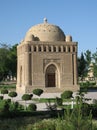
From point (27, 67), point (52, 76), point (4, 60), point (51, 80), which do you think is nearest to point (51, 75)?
point (52, 76)

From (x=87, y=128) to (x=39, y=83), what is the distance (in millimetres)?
25072

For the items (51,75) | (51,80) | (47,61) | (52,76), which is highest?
(47,61)

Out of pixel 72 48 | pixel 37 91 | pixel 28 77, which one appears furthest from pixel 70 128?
pixel 72 48

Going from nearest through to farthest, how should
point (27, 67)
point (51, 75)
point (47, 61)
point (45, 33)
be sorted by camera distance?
1. point (27, 67)
2. point (47, 61)
3. point (51, 75)
4. point (45, 33)

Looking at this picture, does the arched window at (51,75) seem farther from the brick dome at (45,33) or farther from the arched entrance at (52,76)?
the brick dome at (45,33)

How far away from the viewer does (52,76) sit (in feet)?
106

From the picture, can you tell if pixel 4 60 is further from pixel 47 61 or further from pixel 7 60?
pixel 47 61

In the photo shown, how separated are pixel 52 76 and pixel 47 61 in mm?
1928

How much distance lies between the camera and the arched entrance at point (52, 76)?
1257 inches

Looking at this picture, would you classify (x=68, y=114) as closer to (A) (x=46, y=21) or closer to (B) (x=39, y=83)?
(B) (x=39, y=83)

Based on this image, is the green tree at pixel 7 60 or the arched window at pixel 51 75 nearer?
the arched window at pixel 51 75

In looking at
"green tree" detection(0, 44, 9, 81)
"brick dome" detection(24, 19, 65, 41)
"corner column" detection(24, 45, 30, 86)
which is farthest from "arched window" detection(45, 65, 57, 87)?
"green tree" detection(0, 44, 9, 81)

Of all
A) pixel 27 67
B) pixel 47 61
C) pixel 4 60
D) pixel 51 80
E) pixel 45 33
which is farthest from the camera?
pixel 4 60

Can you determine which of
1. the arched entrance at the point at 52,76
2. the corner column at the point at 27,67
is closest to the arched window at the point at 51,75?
the arched entrance at the point at 52,76
